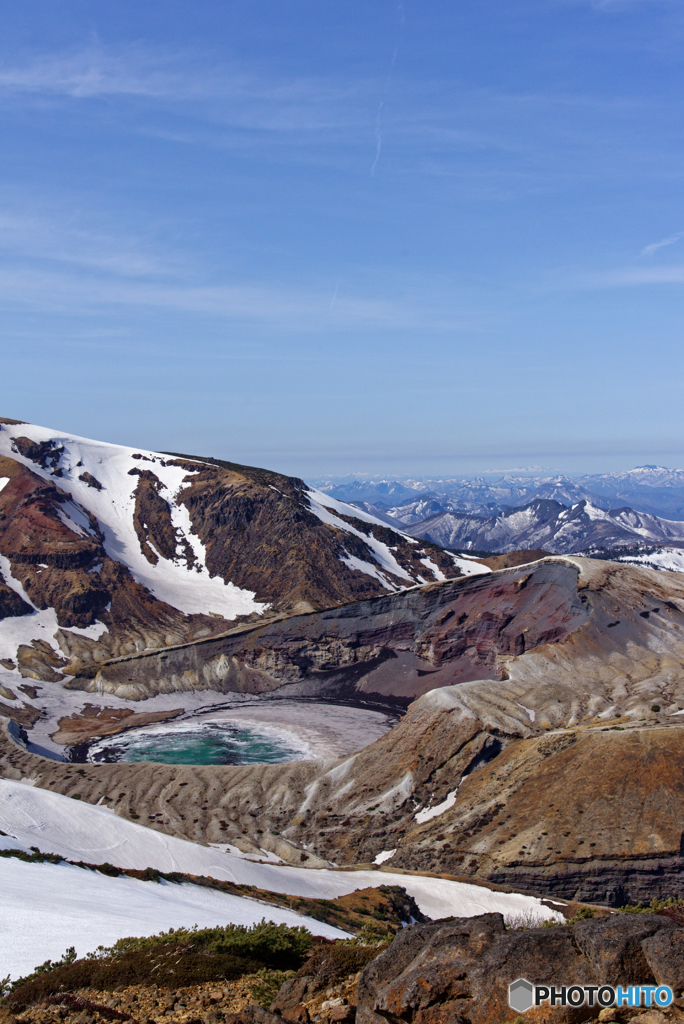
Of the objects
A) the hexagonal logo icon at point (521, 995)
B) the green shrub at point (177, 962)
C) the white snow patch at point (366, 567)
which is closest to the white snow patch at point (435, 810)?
the green shrub at point (177, 962)

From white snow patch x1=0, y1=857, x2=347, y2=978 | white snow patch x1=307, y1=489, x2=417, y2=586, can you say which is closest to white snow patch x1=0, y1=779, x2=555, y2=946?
white snow patch x1=0, y1=857, x2=347, y2=978

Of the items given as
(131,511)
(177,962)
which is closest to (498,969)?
(177,962)

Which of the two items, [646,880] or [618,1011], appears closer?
[618,1011]

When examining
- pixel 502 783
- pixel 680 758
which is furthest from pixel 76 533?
pixel 680 758

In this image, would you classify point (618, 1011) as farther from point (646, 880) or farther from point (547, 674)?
point (547, 674)

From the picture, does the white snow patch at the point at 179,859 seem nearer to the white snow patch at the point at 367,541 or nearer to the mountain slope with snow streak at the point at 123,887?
the mountain slope with snow streak at the point at 123,887
